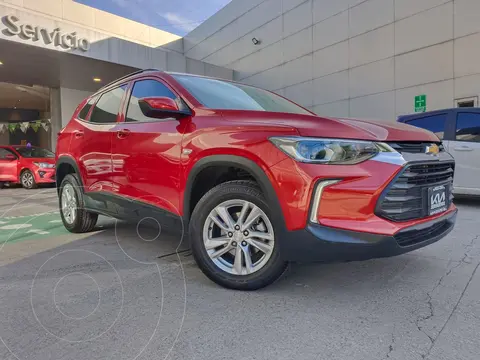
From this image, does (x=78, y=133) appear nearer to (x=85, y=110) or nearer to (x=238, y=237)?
(x=85, y=110)

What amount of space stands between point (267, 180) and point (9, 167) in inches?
474

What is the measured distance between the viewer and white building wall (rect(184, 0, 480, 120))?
1151cm

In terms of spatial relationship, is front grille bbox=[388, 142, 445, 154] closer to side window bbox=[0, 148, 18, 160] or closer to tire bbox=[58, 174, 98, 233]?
tire bbox=[58, 174, 98, 233]

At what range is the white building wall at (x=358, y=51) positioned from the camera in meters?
11.5

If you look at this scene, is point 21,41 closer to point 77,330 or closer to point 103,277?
point 103,277

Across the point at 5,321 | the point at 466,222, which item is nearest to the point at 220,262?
the point at 5,321

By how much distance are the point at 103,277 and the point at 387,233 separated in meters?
2.16

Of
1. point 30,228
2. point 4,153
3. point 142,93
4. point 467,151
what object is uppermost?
point 142,93

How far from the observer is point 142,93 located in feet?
11.8

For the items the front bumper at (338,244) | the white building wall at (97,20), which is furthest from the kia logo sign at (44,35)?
the front bumper at (338,244)

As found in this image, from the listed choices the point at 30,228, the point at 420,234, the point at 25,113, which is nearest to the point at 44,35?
the point at 30,228

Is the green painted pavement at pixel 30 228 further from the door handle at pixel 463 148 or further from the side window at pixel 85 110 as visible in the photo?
the door handle at pixel 463 148

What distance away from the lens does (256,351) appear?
1917 millimetres

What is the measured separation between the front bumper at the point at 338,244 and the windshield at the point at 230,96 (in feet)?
3.95
